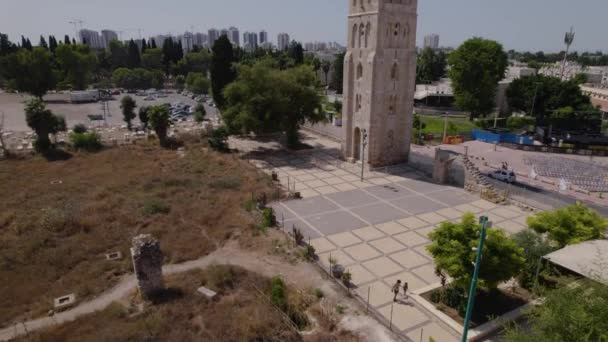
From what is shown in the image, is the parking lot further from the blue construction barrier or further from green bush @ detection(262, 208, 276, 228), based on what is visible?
green bush @ detection(262, 208, 276, 228)

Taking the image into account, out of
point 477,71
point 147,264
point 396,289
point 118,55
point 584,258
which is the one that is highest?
point 118,55

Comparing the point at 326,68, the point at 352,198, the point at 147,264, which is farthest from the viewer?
the point at 326,68

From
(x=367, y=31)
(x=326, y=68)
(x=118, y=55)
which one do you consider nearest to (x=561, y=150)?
(x=367, y=31)

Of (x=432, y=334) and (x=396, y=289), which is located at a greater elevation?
(x=396, y=289)

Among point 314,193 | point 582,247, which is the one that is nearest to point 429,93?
point 314,193

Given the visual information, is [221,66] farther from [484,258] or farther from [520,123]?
[520,123]

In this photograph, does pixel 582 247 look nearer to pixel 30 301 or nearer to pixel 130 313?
pixel 130 313

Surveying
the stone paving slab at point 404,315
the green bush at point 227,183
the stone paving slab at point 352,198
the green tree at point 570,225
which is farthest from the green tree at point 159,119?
the green tree at point 570,225

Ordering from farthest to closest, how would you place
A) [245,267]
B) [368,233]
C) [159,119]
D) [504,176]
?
1. [159,119]
2. [504,176]
3. [368,233]
4. [245,267]
